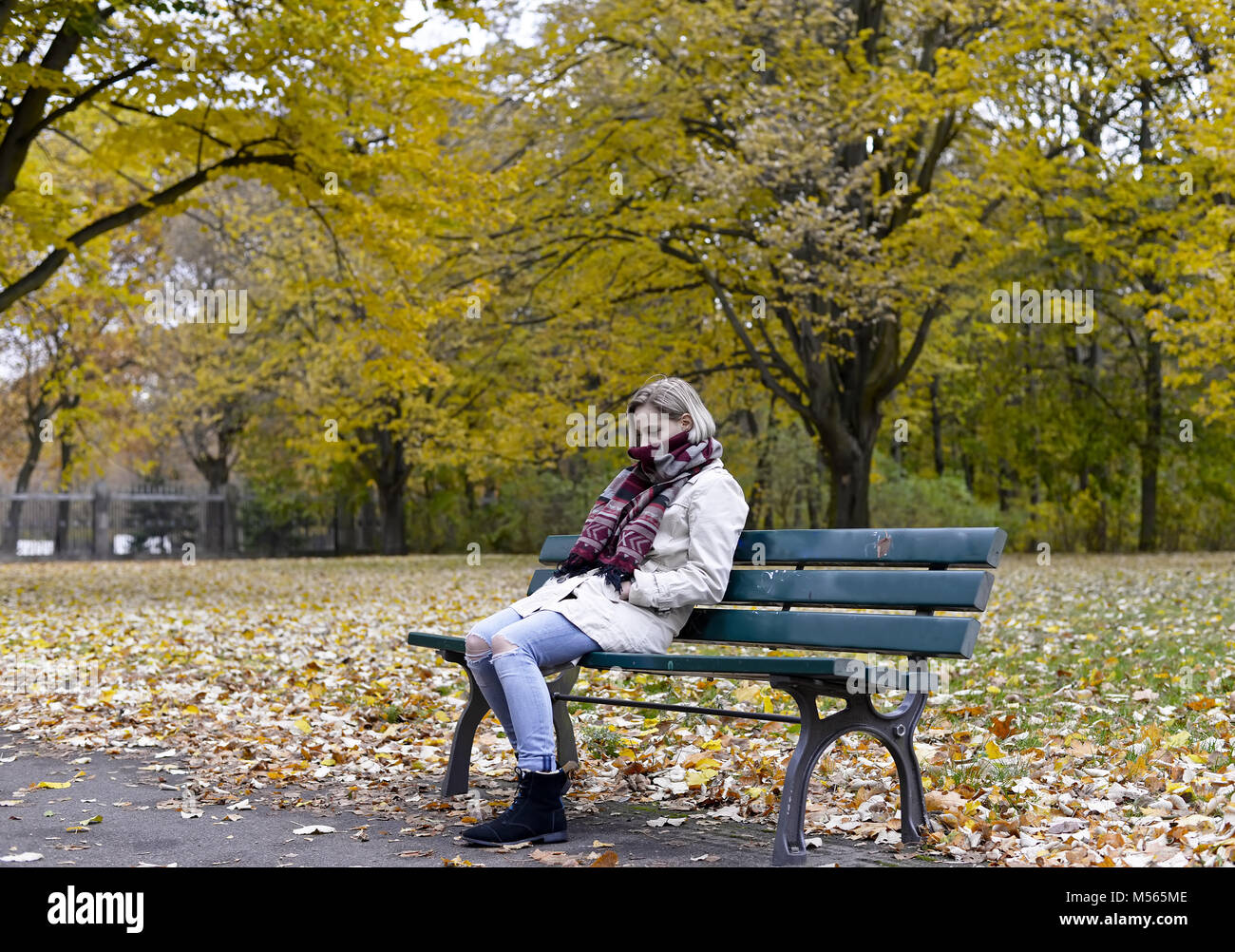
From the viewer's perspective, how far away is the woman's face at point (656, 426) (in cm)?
464

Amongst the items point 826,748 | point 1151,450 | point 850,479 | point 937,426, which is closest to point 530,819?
point 826,748

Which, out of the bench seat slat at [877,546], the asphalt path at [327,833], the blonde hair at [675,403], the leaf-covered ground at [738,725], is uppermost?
the blonde hair at [675,403]

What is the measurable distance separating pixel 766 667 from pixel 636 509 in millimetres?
990

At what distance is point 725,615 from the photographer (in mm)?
4656

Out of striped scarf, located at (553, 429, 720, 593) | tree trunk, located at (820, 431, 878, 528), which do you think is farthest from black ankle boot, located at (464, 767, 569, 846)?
tree trunk, located at (820, 431, 878, 528)

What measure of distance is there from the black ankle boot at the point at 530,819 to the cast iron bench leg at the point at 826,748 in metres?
0.76

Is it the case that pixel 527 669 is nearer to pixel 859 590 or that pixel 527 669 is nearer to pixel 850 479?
pixel 859 590

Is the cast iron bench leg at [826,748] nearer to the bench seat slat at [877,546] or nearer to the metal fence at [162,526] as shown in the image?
the bench seat slat at [877,546]

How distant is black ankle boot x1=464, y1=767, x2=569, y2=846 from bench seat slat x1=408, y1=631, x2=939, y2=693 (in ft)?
1.46

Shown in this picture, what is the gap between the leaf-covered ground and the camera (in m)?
4.32

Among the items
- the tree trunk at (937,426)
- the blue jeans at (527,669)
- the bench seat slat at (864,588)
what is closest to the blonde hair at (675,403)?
the bench seat slat at (864,588)

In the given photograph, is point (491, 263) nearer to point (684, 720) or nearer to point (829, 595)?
point (684, 720)

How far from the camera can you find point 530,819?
4.15 metres
